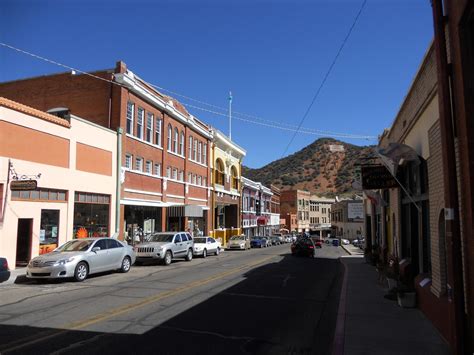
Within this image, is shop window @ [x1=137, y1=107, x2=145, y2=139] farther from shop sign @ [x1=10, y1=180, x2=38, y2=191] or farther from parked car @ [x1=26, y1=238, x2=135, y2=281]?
parked car @ [x1=26, y1=238, x2=135, y2=281]

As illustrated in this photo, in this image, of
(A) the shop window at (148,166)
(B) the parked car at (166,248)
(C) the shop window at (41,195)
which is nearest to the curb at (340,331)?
(B) the parked car at (166,248)

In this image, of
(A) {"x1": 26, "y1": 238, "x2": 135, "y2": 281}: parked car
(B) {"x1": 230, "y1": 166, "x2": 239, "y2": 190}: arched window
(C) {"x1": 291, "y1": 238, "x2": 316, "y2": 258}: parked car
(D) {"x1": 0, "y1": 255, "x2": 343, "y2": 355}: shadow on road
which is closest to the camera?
(D) {"x1": 0, "y1": 255, "x2": 343, "y2": 355}: shadow on road

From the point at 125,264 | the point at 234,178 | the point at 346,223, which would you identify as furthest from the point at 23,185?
the point at 346,223

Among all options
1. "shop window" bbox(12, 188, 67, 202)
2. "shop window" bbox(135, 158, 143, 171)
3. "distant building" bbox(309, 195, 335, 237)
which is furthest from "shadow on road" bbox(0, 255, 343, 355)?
"distant building" bbox(309, 195, 335, 237)

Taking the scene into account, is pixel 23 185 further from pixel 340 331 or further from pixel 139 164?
pixel 340 331

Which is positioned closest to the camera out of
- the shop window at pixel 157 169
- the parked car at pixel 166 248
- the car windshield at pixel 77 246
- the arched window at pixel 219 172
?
the car windshield at pixel 77 246

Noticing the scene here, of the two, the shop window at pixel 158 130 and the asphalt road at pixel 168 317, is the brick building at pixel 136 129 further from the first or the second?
the asphalt road at pixel 168 317

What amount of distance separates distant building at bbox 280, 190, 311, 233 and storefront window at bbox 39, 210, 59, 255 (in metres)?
94.7

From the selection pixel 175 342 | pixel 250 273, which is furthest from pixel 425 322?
pixel 250 273

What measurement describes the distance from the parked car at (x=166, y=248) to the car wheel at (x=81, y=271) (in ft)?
22.4

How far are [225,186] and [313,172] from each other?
82.4 m

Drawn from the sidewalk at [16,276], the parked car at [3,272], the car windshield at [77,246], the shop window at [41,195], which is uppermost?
the shop window at [41,195]

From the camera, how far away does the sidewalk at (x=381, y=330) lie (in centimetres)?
739

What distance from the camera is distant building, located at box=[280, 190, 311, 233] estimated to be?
11500 centimetres
